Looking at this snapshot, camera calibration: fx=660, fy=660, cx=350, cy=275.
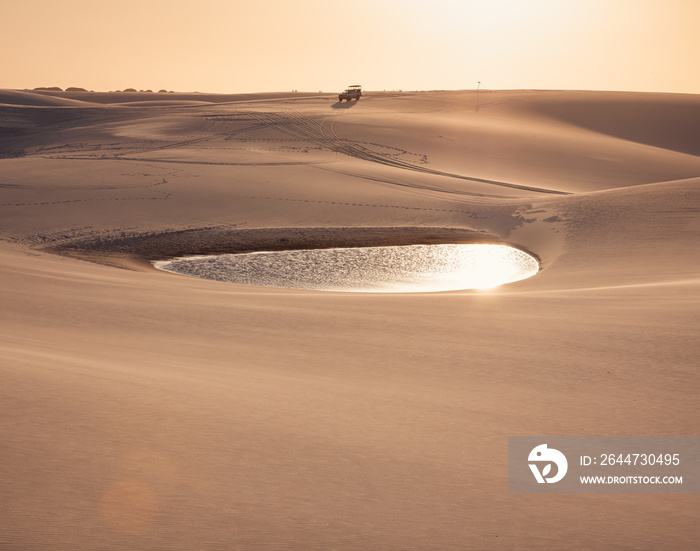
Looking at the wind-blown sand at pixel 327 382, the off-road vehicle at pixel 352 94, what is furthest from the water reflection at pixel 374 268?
the off-road vehicle at pixel 352 94

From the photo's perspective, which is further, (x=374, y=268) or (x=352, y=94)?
(x=352, y=94)

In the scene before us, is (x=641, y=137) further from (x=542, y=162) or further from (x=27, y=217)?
(x=27, y=217)

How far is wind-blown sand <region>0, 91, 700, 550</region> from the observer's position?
384 centimetres

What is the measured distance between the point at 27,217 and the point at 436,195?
15.1m

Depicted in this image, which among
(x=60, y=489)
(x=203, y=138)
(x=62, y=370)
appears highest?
(x=203, y=138)

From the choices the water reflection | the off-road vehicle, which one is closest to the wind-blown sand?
the water reflection

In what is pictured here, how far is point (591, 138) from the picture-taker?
48406mm

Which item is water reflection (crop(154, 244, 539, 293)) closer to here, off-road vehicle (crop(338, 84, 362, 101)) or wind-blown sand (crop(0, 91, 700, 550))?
wind-blown sand (crop(0, 91, 700, 550))

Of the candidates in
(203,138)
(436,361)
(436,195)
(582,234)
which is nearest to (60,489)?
(436,361)

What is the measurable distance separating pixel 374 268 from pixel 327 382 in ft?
36.1

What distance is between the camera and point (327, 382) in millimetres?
6570

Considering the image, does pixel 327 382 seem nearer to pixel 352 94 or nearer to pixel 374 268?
pixel 374 268

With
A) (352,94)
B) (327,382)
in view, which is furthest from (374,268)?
(352,94)

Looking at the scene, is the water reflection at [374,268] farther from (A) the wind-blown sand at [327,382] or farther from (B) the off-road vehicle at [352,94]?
(B) the off-road vehicle at [352,94]
